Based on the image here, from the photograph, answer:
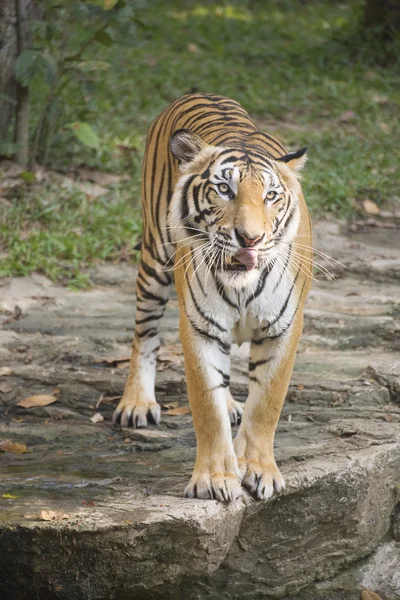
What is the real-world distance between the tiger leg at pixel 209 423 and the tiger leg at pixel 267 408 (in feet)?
0.36

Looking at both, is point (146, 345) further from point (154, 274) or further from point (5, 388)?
point (5, 388)

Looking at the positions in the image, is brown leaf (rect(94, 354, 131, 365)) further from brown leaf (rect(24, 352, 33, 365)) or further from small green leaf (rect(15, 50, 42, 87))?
small green leaf (rect(15, 50, 42, 87))

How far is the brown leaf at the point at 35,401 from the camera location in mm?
4773

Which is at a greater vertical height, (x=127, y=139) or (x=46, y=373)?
(x=127, y=139)

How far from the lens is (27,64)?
21.6 ft

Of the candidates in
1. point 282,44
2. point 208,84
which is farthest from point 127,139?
point 282,44

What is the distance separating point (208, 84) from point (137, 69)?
985mm

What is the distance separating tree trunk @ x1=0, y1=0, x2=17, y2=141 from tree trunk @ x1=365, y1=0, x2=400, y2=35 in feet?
15.4

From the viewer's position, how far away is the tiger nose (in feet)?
10.9

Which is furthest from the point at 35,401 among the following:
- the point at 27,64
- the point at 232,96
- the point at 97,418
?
the point at 232,96

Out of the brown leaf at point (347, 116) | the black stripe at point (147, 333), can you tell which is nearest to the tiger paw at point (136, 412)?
the black stripe at point (147, 333)

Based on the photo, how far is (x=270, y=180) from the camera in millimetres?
3523

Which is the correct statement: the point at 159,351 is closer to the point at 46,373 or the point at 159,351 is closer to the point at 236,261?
the point at 46,373

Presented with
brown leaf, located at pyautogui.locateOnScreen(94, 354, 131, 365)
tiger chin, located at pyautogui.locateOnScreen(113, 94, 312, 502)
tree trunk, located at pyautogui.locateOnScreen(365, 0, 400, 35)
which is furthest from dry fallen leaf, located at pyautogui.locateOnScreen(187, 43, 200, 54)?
tiger chin, located at pyautogui.locateOnScreen(113, 94, 312, 502)
